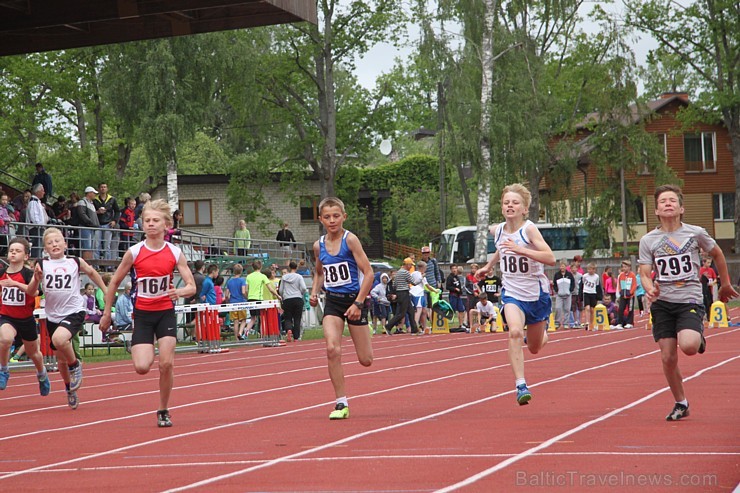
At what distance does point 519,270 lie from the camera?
33.1 ft

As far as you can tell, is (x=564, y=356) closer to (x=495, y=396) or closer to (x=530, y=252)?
(x=495, y=396)

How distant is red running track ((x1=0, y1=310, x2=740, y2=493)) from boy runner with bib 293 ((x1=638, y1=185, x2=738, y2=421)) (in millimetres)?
566

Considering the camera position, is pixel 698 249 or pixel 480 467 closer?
pixel 480 467

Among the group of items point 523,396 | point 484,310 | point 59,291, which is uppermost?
A: point 59,291

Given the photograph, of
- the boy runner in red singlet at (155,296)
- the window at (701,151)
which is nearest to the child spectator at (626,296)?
the boy runner in red singlet at (155,296)

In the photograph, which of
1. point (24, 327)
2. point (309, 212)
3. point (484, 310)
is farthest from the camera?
point (309, 212)

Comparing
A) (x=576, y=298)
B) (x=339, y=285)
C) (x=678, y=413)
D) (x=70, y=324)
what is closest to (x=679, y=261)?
(x=678, y=413)

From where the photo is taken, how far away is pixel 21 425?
1098 centimetres

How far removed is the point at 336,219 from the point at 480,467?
365cm

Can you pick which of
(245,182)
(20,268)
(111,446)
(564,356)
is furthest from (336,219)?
(245,182)

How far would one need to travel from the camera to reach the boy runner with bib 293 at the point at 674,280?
29.9 ft

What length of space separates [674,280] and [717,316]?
21.5 m

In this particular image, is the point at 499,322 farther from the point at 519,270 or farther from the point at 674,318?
the point at 674,318

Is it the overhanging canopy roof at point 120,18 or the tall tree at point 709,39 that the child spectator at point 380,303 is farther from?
the tall tree at point 709,39
